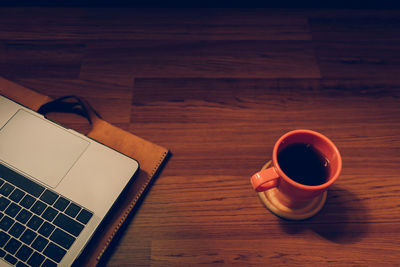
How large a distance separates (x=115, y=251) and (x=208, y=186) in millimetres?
191

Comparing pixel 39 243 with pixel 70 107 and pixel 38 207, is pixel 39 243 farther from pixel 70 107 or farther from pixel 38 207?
pixel 70 107

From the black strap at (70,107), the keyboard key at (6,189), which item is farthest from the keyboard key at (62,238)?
the black strap at (70,107)

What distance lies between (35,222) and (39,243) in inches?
1.3

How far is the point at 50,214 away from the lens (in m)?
0.52

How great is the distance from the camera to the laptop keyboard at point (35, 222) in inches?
19.4

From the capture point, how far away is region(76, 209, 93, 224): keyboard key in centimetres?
51

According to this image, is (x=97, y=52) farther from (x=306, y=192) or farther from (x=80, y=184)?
(x=306, y=192)

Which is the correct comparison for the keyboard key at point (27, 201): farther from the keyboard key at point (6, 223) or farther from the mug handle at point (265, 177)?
the mug handle at point (265, 177)

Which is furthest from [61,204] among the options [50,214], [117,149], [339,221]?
[339,221]

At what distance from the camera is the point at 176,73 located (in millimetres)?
674

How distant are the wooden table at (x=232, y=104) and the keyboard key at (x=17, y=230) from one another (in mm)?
145

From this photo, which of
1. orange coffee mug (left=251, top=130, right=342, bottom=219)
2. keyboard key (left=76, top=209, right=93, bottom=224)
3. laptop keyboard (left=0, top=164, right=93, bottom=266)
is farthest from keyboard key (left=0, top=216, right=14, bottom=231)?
orange coffee mug (left=251, top=130, right=342, bottom=219)

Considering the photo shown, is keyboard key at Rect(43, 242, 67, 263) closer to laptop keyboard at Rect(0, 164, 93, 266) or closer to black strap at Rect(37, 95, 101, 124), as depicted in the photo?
laptop keyboard at Rect(0, 164, 93, 266)

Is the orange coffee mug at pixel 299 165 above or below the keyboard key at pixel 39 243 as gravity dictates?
above
